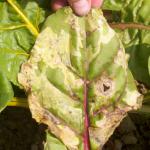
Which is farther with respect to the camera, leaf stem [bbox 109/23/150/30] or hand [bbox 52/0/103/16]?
leaf stem [bbox 109/23/150/30]

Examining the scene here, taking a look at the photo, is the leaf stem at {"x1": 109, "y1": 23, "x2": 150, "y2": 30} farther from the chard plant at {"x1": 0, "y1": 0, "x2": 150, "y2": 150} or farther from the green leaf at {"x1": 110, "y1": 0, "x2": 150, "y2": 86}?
the chard plant at {"x1": 0, "y1": 0, "x2": 150, "y2": 150}

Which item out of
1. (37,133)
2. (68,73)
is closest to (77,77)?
(68,73)

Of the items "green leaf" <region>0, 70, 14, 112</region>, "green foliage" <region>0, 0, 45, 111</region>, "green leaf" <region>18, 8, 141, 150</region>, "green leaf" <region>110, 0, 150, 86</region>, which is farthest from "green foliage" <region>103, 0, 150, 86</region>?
"green leaf" <region>0, 70, 14, 112</region>

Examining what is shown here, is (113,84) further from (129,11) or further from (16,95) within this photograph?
(16,95)

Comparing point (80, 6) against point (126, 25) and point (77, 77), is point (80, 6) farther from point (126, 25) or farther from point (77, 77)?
point (126, 25)

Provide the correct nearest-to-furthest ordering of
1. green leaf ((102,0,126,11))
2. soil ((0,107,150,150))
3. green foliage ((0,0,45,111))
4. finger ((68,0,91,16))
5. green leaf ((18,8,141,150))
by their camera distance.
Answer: finger ((68,0,91,16)), green leaf ((18,8,141,150)), green foliage ((0,0,45,111)), green leaf ((102,0,126,11)), soil ((0,107,150,150))

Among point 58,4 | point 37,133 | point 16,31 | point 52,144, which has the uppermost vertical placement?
point 58,4
